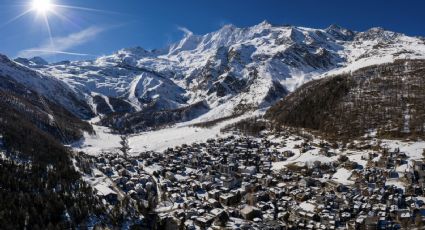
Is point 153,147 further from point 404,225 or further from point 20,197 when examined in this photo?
point 404,225

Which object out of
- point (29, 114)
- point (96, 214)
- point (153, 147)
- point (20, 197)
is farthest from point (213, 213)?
point (29, 114)

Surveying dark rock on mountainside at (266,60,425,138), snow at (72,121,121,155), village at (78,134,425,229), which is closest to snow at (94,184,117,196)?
village at (78,134,425,229)

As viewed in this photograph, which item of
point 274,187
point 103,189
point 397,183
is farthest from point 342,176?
point 103,189

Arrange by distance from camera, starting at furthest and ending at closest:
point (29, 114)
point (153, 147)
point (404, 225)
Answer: point (29, 114), point (153, 147), point (404, 225)

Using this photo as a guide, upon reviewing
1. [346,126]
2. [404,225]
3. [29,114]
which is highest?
[29,114]

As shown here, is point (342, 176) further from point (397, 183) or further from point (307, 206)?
point (307, 206)

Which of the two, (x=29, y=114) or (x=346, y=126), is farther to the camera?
(x=29, y=114)
